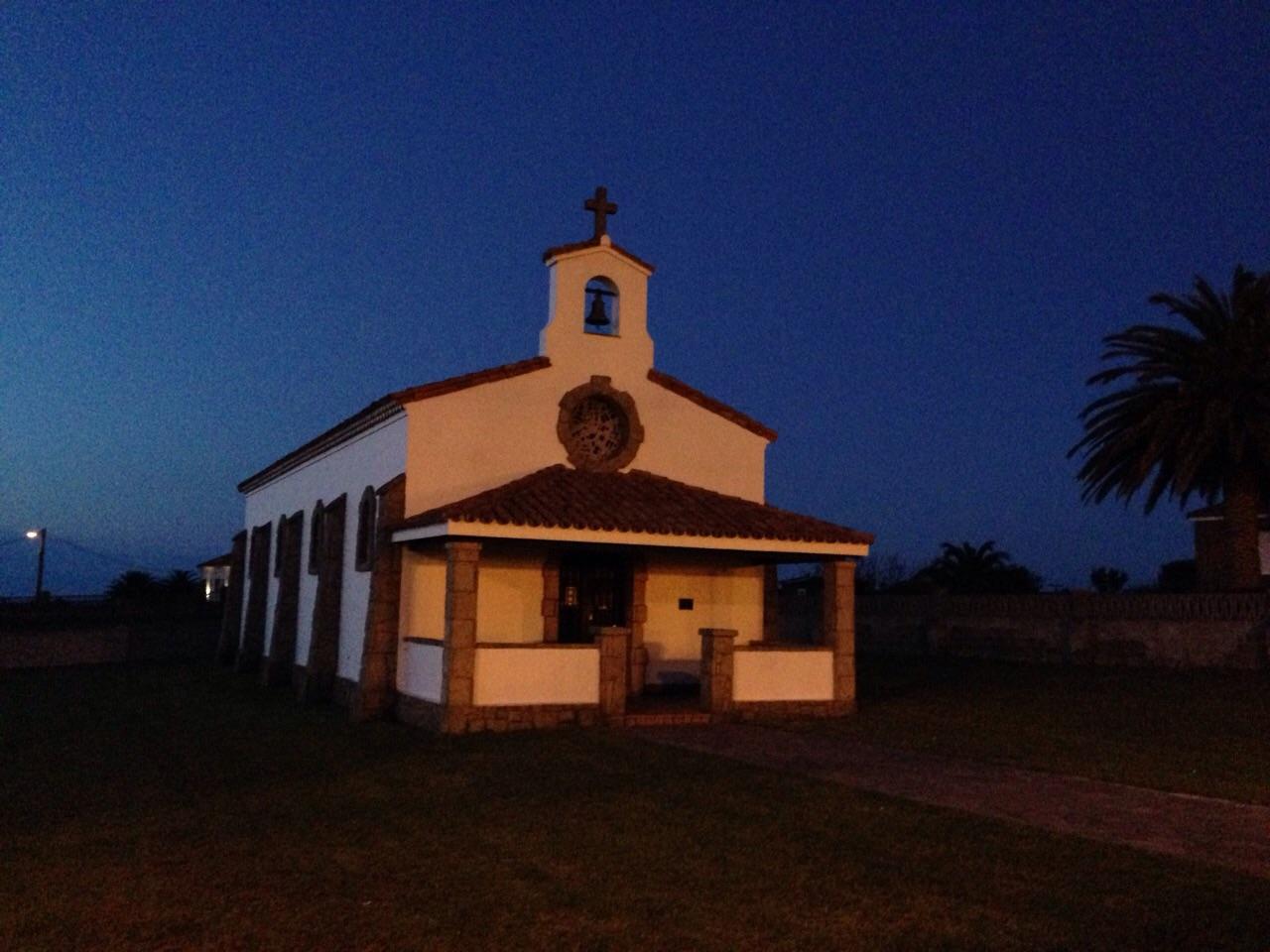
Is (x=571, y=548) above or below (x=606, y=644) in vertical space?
above

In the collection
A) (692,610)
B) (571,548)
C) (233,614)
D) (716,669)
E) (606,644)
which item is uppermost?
(571,548)

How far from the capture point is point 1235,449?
24328mm

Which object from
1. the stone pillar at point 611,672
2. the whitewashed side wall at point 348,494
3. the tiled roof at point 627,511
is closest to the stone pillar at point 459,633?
the tiled roof at point 627,511

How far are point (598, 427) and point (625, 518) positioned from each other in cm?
308

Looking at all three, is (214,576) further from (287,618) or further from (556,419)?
(556,419)

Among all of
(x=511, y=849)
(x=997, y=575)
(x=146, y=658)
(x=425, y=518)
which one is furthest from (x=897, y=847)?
(x=997, y=575)

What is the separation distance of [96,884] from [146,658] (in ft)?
90.6

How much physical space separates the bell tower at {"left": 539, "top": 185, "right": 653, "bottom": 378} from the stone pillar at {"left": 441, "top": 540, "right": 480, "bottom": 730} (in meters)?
4.21

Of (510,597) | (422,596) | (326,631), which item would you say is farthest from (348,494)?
(510,597)

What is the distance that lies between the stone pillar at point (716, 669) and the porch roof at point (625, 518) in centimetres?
123

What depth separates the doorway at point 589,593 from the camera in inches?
698

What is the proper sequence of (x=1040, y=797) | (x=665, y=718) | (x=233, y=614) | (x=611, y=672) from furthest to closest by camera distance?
(x=233, y=614) → (x=665, y=718) → (x=611, y=672) → (x=1040, y=797)

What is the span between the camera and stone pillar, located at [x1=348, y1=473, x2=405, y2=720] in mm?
16031

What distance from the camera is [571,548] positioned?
17.6 metres
